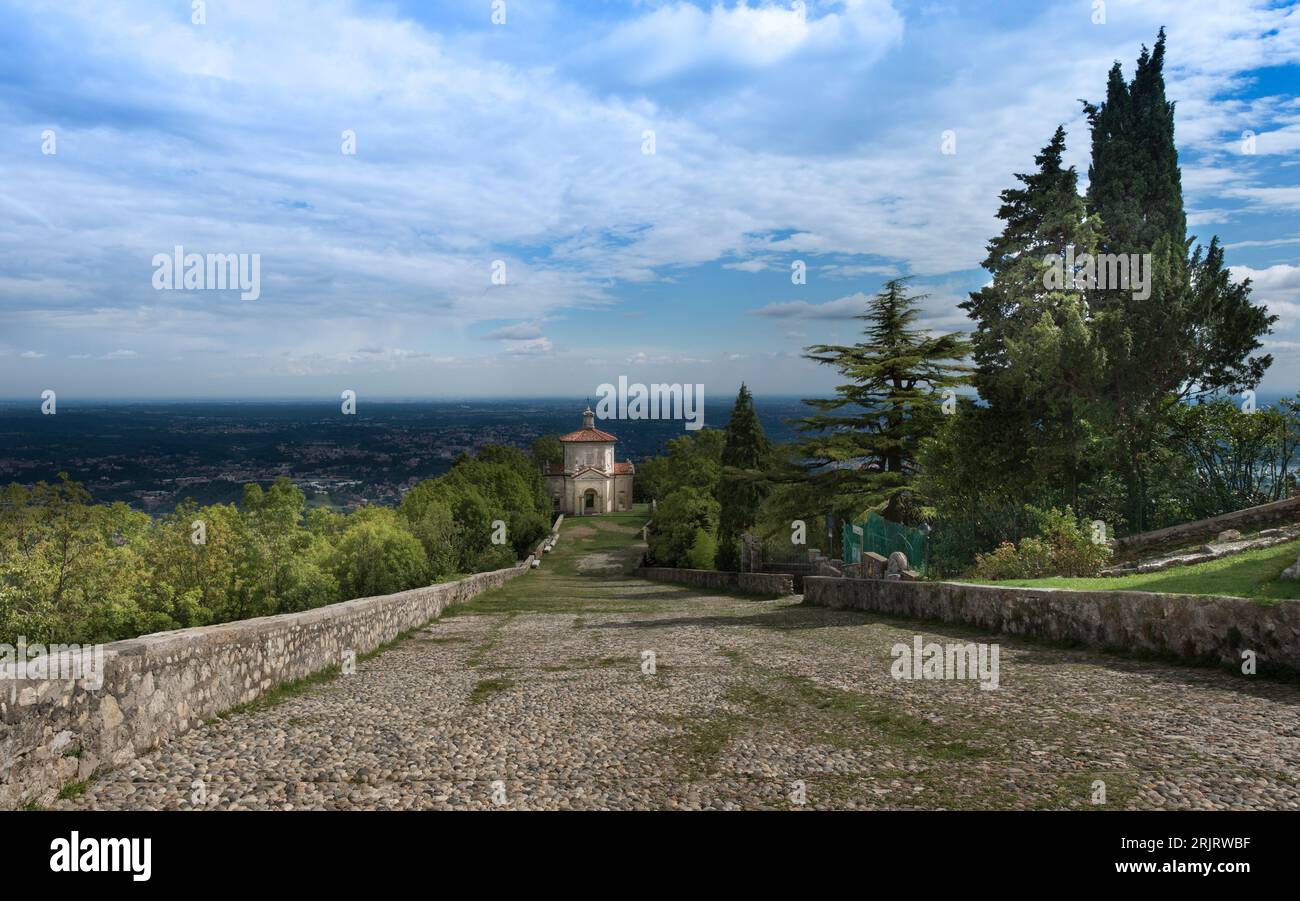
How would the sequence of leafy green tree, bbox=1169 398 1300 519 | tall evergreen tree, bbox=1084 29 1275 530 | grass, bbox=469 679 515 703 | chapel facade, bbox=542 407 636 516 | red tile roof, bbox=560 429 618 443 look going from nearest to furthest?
grass, bbox=469 679 515 703 < leafy green tree, bbox=1169 398 1300 519 < tall evergreen tree, bbox=1084 29 1275 530 < chapel facade, bbox=542 407 636 516 < red tile roof, bbox=560 429 618 443

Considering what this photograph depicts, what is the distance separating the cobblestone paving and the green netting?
7.94 metres

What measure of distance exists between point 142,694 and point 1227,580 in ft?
34.8

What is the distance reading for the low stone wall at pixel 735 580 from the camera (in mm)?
21766

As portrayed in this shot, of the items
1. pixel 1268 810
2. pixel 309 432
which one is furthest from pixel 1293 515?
pixel 309 432

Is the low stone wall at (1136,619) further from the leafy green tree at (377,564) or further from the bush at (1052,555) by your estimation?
the leafy green tree at (377,564)

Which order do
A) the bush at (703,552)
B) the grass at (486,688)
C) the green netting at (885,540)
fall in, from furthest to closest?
the bush at (703,552)
the green netting at (885,540)
the grass at (486,688)

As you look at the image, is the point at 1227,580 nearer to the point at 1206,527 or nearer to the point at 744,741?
the point at 1206,527

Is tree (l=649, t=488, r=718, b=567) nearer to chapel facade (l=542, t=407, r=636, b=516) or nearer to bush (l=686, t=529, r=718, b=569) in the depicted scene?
bush (l=686, t=529, r=718, b=569)

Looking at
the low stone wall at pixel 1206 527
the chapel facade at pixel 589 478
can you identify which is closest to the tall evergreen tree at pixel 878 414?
the low stone wall at pixel 1206 527

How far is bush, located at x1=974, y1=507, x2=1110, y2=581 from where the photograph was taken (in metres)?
12.7

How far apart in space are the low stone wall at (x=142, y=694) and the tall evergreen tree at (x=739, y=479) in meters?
22.8

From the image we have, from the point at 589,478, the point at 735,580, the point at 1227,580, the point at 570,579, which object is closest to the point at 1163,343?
the point at 1227,580

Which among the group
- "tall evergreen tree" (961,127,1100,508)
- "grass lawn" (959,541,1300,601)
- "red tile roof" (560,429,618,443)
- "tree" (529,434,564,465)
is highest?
"tall evergreen tree" (961,127,1100,508)

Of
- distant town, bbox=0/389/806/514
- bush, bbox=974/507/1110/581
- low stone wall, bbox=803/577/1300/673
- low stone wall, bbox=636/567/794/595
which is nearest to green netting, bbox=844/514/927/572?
low stone wall, bbox=636/567/794/595
